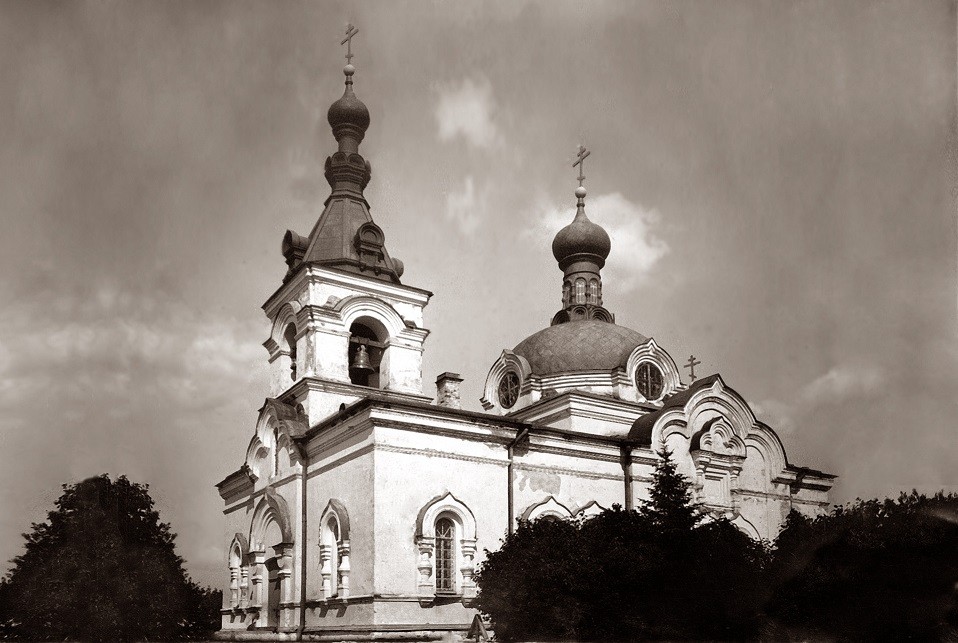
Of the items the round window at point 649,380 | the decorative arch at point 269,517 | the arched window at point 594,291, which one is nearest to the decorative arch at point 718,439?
the round window at point 649,380

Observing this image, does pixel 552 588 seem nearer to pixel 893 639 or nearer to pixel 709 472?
pixel 893 639

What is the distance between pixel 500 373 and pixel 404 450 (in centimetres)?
1013

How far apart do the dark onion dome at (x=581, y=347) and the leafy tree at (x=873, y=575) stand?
1127 centimetres

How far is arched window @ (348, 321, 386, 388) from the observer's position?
2200 cm

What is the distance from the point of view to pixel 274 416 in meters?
21.0

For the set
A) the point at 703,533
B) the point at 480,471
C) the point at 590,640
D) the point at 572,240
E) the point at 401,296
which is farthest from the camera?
the point at 572,240

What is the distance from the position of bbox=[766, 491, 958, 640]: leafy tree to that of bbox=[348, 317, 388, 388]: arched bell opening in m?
10.7

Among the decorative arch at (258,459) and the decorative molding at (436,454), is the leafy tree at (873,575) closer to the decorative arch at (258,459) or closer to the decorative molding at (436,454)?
the decorative molding at (436,454)

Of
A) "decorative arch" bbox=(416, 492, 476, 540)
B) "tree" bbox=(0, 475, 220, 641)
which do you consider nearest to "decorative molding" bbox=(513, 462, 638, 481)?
"decorative arch" bbox=(416, 492, 476, 540)

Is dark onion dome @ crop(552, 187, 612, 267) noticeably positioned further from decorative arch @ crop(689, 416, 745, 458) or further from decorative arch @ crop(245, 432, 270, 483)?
decorative arch @ crop(245, 432, 270, 483)

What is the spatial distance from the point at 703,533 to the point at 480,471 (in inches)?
202

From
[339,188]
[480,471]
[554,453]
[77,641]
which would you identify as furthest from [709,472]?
[77,641]

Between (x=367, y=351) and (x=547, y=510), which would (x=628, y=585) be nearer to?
(x=547, y=510)

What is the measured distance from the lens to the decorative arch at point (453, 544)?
1723 cm
